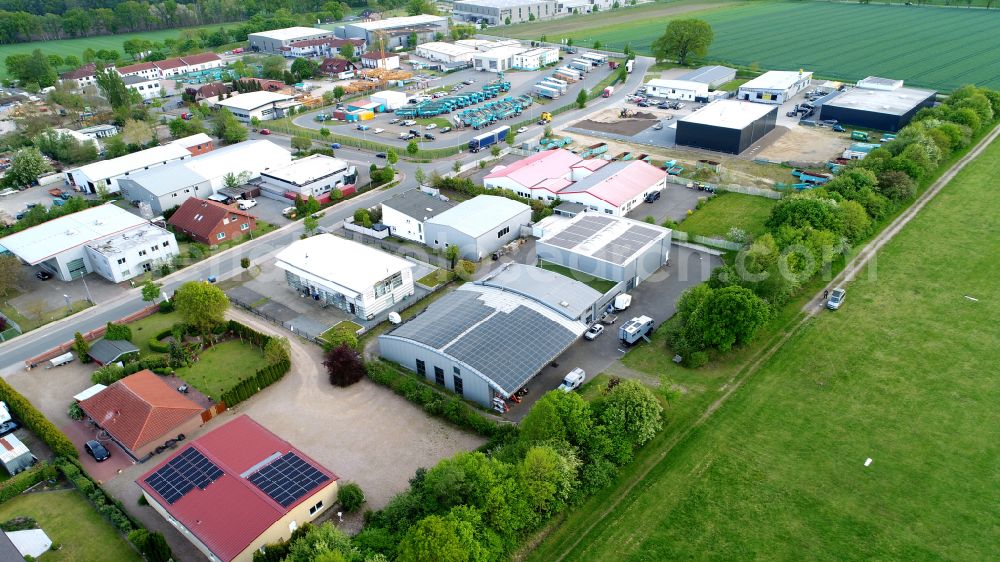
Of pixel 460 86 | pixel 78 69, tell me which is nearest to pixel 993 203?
pixel 460 86

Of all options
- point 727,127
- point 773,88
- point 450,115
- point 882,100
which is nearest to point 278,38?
point 450,115

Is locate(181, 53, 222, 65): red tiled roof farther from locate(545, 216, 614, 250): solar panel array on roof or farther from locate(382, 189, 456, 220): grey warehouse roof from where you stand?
locate(545, 216, 614, 250): solar panel array on roof

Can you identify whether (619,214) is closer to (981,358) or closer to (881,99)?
(981,358)

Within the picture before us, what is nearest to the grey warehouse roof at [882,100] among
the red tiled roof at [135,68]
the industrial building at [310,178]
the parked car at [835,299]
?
the parked car at [835,299]

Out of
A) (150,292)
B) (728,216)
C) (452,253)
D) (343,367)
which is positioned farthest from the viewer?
(728,216)

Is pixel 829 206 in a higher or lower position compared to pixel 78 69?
lower

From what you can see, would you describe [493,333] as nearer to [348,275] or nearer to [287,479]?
Answer: [348,275]
